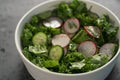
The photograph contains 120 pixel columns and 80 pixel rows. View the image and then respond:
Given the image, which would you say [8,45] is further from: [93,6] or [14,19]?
[93,6]

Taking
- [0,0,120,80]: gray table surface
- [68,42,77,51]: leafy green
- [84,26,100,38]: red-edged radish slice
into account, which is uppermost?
[84,26,100,38]: red-edged radish slice

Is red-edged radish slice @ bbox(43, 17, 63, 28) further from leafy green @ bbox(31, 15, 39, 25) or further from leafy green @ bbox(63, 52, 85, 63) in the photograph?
leafy green @ bbox(63, 52, 85, 63)

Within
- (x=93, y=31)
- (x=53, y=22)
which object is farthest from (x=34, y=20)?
(x=93, y=31)

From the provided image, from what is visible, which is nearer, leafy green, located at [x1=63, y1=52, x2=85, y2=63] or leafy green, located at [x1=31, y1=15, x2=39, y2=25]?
leafy green, located at [x1=63, y1=52, x2=85, y2=63]

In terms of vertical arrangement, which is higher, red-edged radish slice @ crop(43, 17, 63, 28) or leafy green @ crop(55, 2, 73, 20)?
leafy green @ crop(55, 2, 73, 20)

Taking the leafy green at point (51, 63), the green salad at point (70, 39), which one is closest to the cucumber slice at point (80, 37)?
the green salad at point (70, 39)

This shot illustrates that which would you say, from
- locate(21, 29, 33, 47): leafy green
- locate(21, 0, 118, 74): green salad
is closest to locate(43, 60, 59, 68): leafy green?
locate(21, 0, 118, 74): green salad

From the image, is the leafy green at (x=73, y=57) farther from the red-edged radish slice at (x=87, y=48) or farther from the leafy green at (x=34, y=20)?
the leafy green at (x=34, y=20)

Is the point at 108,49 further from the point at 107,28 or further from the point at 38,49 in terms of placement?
the point at 38,49
